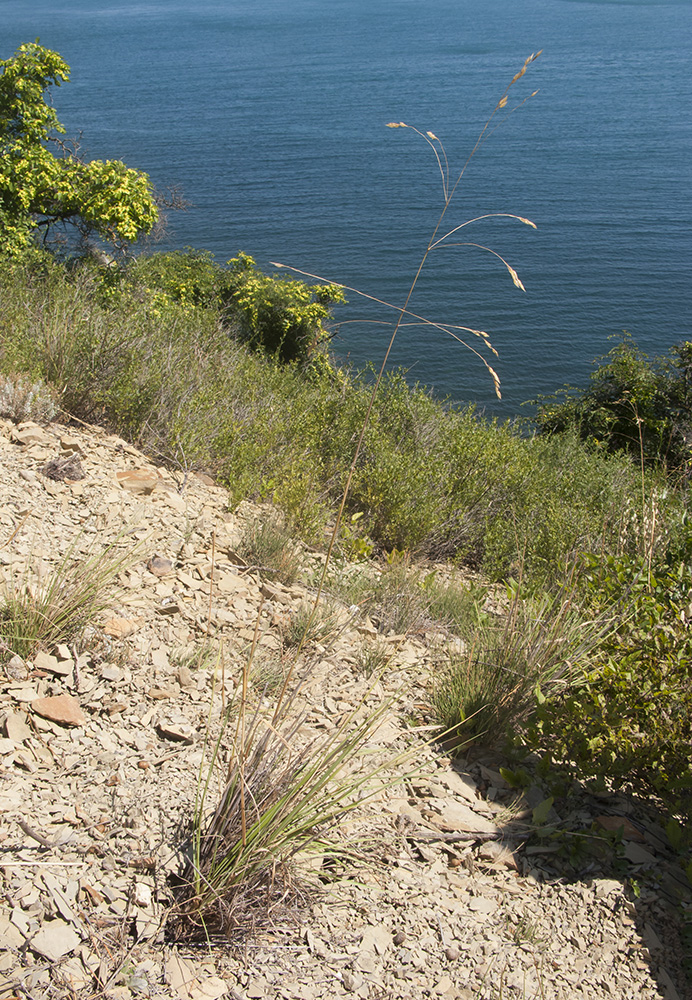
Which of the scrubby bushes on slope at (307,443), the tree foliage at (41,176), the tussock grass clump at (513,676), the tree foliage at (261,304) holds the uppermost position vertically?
the tree foliage at (41,176)

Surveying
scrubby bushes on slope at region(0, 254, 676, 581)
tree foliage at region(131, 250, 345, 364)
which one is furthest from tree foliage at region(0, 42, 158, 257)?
tree foliage at region(131, 250, 345, 364)

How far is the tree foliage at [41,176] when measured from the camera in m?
10.1

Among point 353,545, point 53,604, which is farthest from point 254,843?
point 353,545

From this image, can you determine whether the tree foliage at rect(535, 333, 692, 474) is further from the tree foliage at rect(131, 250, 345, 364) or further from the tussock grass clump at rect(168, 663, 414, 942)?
the tussock grass clump at rect(168, 663, 414, 942)

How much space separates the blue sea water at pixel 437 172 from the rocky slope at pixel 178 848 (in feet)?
42.9

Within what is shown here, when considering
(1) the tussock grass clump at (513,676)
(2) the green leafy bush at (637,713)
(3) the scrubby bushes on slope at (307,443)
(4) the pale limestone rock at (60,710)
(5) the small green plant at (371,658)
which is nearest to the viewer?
(4) the pale limestone rock at (60,710)

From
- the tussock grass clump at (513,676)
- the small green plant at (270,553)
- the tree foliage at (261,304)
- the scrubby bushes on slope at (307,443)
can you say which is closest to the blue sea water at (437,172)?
the tree foliage at (261,304)

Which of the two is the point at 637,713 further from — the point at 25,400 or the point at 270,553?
the point at 25,400

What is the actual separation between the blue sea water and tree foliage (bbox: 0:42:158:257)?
23.6 feet

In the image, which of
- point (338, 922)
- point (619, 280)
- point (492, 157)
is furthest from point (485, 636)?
point (492, 157)

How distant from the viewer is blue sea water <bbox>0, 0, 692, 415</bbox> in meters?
23.5

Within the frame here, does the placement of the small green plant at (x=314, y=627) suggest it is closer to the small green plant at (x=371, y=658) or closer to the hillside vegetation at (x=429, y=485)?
the small green plant at (x=371, y=658)

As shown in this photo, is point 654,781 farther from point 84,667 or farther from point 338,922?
point 84,667

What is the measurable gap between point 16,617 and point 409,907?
1.84 metres
